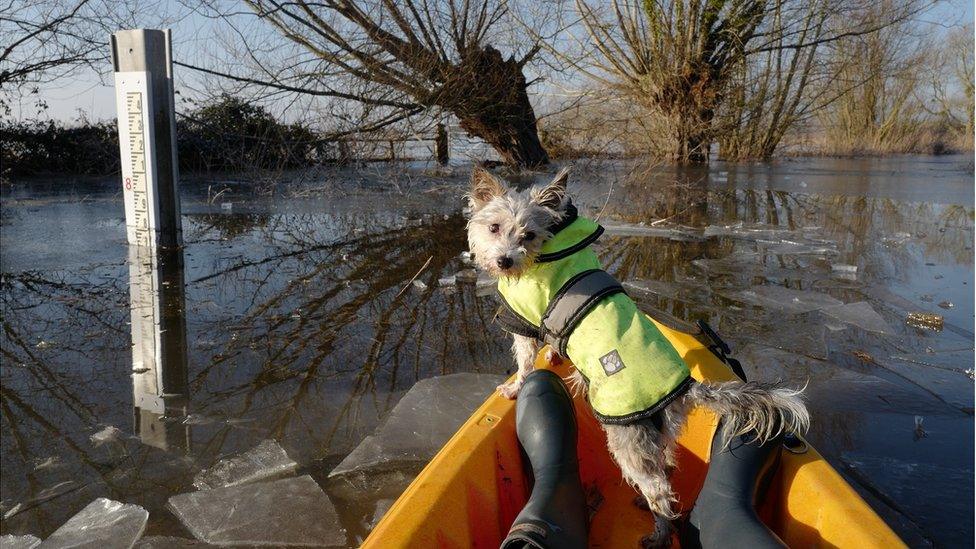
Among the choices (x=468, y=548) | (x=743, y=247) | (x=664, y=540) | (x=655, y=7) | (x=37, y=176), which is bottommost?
(x=664, y=540)

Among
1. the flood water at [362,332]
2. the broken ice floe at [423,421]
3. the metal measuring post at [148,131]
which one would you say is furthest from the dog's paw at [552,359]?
the metal measuring post at [148,131]

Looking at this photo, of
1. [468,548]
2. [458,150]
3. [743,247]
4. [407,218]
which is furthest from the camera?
[458,150]

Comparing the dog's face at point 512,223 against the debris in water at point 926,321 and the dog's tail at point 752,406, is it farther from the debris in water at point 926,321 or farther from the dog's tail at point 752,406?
the debris in water at point 926,321

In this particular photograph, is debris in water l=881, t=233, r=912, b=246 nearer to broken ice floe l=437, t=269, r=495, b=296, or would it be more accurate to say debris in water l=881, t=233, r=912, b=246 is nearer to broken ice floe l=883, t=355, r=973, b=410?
broken ice floe l=883, t=355, r=973, b=410

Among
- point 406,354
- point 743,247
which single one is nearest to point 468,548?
point 406,354

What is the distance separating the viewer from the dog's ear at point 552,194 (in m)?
3.14

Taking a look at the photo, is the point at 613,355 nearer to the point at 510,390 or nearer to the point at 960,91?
the point at 510,390

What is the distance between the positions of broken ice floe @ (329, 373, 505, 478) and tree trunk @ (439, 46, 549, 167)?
27.0 feet

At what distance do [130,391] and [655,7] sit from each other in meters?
15.5

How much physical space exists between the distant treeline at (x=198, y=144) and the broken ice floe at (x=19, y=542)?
9.11 meters

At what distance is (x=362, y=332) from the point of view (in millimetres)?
4766

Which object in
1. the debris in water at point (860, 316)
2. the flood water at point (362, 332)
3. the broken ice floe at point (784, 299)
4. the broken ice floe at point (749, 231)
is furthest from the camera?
the broken ice floe at point (749, 231)

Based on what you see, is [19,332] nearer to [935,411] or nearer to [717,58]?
[935,411]

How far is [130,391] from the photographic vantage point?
370 cm
